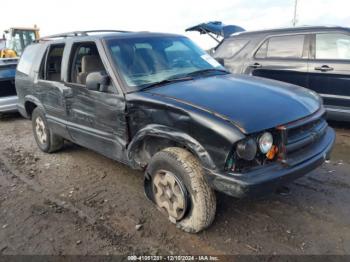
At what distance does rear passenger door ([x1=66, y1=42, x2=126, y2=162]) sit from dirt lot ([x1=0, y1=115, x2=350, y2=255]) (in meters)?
0.55

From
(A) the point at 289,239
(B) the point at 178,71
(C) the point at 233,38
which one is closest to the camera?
(A) the point at 289,239

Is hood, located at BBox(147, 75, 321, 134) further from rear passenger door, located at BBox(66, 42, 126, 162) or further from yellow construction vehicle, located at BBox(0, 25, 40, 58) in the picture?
yellow construction vehicle, located at BBox(0, 25, 40, 58)

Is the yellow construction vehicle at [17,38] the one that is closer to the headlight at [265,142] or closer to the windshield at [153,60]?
the windshield at [153,60]

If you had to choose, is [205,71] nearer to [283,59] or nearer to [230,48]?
[283,59]

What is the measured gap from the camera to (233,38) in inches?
269

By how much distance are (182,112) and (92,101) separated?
141cm

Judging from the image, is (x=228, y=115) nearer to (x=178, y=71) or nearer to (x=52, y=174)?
(x=178, y=71)

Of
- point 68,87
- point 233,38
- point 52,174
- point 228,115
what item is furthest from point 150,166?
point 233,38

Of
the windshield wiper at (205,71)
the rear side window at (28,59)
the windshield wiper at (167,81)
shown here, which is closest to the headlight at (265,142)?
the windshield wiper at (167,81)

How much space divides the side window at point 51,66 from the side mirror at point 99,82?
1577 mm

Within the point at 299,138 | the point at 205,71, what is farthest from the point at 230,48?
the point at 299,138

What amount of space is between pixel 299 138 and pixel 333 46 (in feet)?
11.2

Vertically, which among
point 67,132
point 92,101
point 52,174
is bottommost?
point 52,174

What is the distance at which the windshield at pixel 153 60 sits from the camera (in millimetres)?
3539
